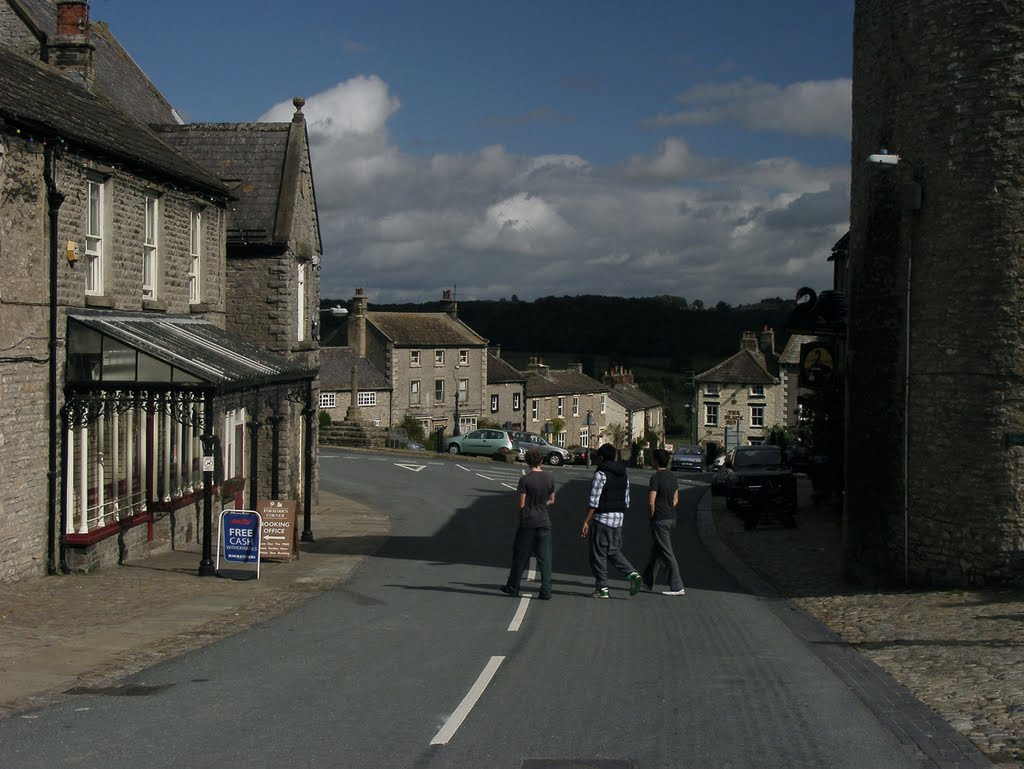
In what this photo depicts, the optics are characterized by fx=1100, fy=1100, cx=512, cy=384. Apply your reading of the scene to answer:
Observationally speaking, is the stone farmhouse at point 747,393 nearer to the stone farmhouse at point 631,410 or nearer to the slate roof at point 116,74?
the stone farmhouse at point 631,410

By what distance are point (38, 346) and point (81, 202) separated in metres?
2.54

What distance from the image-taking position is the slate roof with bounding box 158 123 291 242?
26.5 m

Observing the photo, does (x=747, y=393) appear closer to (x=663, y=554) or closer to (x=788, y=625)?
(x=663, y=554)

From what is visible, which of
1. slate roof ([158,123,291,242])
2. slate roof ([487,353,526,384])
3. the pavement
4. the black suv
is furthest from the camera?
slate roof ([487,353,526,384])

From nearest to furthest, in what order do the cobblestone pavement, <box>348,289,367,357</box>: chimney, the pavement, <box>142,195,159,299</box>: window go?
the cobblestone pavement < the pavement < <box>142,195,159,299</box>: window < <box>348,289,367,357</box>: chimney

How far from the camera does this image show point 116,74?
26359 mm

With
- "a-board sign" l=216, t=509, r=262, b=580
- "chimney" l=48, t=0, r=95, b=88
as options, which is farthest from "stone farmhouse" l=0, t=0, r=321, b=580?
"a-board sign" l=216, t=509, r=262, b=580

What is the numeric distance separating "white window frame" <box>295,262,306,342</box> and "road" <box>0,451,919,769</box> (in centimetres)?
1332

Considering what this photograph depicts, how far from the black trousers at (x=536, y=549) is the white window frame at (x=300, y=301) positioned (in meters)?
14.4

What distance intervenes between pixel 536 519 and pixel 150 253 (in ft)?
32.7

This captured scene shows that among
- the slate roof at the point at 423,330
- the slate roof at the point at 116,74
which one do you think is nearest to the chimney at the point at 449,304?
the slate roof at the point at 423,330

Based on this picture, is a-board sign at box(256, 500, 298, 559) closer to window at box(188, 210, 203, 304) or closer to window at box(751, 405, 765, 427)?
window at box(188, 210, 203, 304)

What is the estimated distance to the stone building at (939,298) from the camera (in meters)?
13.6

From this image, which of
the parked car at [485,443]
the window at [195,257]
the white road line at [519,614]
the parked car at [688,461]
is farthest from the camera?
the parked car at [688,461]
